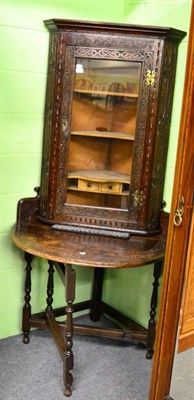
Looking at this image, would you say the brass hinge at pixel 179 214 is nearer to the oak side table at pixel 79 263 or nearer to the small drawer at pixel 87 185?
the oak side table at pixel 79 263

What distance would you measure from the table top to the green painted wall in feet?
0.93

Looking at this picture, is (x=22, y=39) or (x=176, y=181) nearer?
(x=176, y=181)

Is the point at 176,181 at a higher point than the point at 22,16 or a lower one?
lower

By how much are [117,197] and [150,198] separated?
19cm

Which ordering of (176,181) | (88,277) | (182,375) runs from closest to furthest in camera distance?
(176,181)
(182,375)
(88,277)

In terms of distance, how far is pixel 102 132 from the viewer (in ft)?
8.98

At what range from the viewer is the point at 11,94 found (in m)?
2.68

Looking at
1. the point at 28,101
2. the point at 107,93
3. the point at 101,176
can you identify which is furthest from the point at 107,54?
the point at 101,176

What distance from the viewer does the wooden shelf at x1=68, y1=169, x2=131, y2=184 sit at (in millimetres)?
2715

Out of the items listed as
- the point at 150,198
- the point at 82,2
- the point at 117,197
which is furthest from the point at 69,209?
the point at 82,2

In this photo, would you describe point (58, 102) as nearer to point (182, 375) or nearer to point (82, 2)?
point (82, 2)

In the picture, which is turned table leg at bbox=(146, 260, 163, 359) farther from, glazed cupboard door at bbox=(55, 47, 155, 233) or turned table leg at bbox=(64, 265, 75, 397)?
turned table leg at bbox=(64, 265, 75, 397)

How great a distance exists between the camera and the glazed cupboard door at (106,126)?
8.36 ft

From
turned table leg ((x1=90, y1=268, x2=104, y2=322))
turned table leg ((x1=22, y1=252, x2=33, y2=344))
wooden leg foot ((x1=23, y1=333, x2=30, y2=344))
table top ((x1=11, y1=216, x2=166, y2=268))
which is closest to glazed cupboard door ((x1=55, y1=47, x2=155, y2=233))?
table top ((x1=11, y1=216, x2=166, y2=268))
